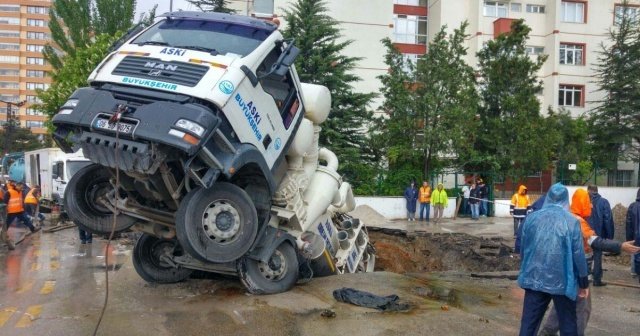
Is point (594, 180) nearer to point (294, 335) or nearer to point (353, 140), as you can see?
point (353, 140)

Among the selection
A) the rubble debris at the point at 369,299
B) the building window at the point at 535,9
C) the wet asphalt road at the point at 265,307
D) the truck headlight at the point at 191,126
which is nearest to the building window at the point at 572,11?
the building window at the point at 535,9

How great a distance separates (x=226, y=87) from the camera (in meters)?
6.62

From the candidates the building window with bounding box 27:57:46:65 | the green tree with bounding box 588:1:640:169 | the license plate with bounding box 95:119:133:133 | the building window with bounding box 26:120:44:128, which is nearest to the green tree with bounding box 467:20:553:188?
the green tree with bounding box 588:1:640:169

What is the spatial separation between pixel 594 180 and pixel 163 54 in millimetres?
28609

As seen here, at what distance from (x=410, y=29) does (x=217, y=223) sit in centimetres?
3744

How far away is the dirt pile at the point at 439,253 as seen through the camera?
13.5 meters

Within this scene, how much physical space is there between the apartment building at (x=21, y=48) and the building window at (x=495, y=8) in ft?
336

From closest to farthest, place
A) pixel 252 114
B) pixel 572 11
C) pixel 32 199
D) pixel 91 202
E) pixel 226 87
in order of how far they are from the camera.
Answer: pixel 226 87 < pixel 252 114 < pixel 91 202 < pixel 32 199 < pixel 572 11

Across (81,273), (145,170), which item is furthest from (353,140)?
(145,170)

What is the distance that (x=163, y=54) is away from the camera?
6984mm

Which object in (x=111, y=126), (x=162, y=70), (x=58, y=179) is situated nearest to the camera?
(x=111, y=126)

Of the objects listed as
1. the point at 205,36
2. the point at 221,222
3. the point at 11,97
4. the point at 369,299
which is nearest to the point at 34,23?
the point at 11,97

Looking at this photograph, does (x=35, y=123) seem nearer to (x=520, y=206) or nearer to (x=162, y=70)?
(x=520, y=206)

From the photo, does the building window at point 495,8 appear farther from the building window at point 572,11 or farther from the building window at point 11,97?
the building window at point 11,97
